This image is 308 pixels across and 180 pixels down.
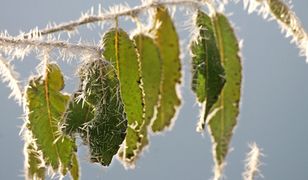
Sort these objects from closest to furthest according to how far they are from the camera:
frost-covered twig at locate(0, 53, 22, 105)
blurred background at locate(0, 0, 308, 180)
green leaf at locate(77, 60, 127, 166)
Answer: green leaf at locate(77, 60, 127, 166)
frost-covered twig at locate(0, 53, 22, 105)
blurred background at locate(0, 0, 308, 180)

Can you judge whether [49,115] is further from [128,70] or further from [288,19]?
[288,19]

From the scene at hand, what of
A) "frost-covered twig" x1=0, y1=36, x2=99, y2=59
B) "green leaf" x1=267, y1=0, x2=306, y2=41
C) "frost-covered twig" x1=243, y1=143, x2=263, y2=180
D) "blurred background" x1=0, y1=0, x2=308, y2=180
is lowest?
"frost-covered twig" x1=243, y1=143, x2=263, y2=180

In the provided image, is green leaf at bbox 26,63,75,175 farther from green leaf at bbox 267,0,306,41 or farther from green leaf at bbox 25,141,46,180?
green leaf at bbox 267,0,306,41

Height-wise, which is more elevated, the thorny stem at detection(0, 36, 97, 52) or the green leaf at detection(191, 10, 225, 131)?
the thorny stem at detection(0, 36, 97, 52)

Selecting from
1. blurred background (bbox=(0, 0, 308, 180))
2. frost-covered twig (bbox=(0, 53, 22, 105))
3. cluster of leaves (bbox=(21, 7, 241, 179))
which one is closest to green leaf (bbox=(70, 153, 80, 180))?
cluster of leaves (bbox=(21, 7, 241, 179))

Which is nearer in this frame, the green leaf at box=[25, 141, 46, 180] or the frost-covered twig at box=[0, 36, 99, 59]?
the frost-covered twig at box=[0, 36, 99, 59]

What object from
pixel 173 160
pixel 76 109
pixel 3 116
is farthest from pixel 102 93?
pixel 173 160

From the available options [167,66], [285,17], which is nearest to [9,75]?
[167,66]
